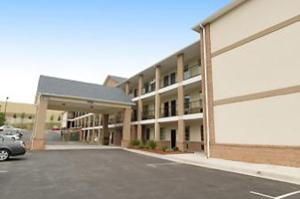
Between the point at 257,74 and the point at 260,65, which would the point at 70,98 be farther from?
the point at 260,65

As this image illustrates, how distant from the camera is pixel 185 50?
2261cm

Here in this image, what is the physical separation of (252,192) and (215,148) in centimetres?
968

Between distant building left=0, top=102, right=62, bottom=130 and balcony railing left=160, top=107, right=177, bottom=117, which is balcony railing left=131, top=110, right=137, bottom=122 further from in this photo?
distant building left=0, top=102, right=62, bottom=130

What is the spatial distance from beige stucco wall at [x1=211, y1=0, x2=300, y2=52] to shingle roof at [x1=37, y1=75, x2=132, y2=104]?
14.9 metres

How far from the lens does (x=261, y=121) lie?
14.0m

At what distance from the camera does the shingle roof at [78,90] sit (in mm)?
24873

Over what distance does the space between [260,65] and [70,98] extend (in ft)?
63.1

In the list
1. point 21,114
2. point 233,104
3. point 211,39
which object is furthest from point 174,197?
point 21,114

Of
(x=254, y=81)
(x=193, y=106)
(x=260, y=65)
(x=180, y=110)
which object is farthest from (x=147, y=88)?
(x=260, y=65)

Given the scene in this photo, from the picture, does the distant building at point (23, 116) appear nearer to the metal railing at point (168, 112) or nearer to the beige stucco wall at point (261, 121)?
the metal railing at point (168, 112)

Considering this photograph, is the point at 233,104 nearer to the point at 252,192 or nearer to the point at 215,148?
the point at 215,148

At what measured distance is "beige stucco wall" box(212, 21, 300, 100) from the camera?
12.9m

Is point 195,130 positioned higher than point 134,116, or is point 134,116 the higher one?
point 134,116

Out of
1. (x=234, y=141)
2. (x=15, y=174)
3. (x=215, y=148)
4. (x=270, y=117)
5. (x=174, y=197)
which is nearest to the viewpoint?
(x=174, y=197)
